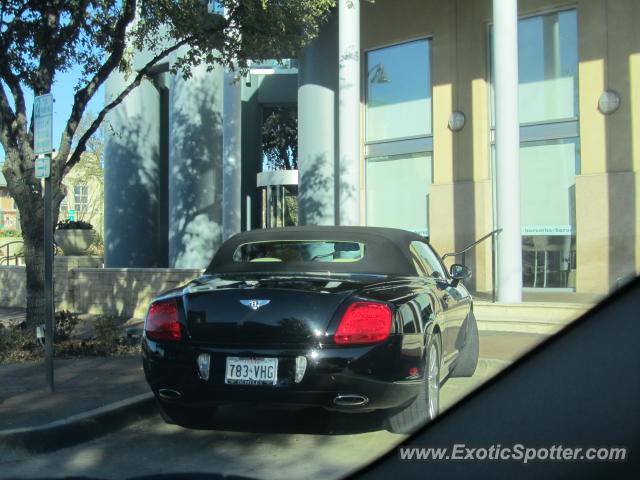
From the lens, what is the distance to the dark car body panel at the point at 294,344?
4098 millimetres

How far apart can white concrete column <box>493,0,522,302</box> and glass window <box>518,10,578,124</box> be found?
2548mm

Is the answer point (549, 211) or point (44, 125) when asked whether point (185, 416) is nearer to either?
point (44, 125)

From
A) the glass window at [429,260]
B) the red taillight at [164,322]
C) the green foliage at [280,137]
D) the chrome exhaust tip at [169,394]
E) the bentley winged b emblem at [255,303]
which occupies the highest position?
the green foliage at [280,137]

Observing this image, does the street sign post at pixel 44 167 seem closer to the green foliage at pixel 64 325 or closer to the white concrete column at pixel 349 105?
the green foliage at pixel 64 325

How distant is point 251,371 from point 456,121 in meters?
11.3

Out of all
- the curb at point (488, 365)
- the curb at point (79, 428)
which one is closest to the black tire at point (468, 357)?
the curb at point (488, 365)

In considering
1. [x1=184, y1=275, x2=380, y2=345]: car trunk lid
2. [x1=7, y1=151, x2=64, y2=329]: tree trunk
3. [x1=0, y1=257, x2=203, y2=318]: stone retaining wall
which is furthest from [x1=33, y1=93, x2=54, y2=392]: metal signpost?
[x1=0, y1=257, x2=203, y2=318]: stone retaining wall

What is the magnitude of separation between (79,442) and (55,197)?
186 inches

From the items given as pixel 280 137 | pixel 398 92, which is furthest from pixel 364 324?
pixel 280 137

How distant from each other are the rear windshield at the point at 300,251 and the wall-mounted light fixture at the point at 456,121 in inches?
376

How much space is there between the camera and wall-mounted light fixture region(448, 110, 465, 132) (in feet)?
47.3

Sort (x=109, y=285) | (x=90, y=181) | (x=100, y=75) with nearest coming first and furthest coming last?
(x=100, y=75)
(x=109, y=285)
(x=90, y=181)

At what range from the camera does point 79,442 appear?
15.5 ft

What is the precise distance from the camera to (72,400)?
5.50 metres
